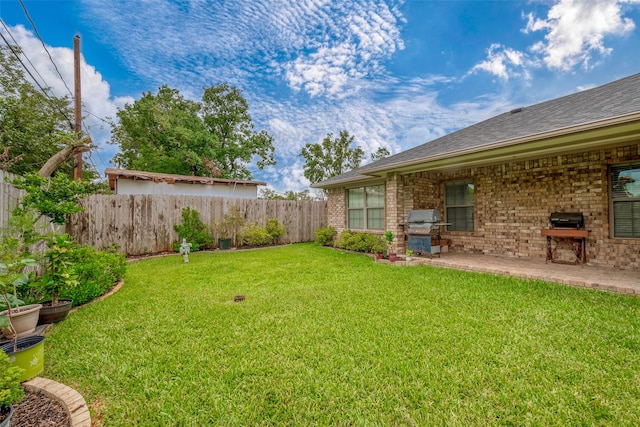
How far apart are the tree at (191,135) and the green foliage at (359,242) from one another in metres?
12.9

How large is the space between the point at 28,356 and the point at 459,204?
8.72m

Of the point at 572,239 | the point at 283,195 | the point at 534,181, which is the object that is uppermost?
the point at 283,195

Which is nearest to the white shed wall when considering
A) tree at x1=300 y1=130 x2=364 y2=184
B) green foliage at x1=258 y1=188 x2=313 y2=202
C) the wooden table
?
green foliage at x1=258 y1=188 x2=313 y2=202

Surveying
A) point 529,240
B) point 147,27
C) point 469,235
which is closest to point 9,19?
point 147,27

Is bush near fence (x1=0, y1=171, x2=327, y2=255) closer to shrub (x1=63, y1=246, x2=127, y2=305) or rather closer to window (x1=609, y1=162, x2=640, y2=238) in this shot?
shrub (x1=63, y1=246, x2=127, y2=305)

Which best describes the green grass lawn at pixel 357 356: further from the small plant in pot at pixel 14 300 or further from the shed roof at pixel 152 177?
the shed roof at pixel 152 177

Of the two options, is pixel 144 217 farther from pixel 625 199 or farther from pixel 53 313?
pixel 625 199

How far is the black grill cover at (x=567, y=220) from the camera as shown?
5.61 metres

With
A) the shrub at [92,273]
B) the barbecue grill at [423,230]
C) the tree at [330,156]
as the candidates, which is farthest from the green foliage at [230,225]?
the tree at [330,156]

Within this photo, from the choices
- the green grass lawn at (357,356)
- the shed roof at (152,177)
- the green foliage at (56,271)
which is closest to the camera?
the green grass lawn at (357,356)

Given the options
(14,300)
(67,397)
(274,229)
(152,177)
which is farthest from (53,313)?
(152,177)

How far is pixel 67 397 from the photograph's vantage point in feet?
6.29

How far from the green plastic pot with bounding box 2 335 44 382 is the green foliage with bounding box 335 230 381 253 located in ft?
22.0

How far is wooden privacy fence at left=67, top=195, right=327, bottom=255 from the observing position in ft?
24.9
